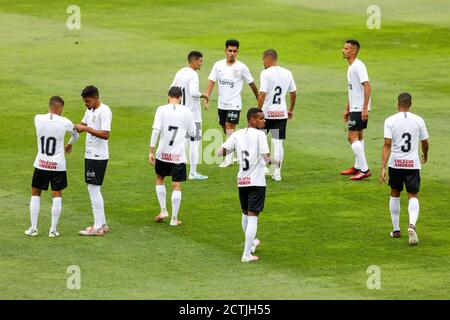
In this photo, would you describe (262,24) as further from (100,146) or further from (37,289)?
(37,289)

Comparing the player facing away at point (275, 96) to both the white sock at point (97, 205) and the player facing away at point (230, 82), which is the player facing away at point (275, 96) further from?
the white sock at point (97, 205)

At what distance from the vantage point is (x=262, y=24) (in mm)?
39688

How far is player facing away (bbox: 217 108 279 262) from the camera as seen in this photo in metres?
17.0

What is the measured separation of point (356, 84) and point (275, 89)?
163 cm

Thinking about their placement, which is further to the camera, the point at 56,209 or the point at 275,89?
the point at 275,89

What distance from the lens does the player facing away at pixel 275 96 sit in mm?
22594

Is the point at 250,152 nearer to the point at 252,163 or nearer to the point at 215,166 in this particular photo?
the point at 252,163

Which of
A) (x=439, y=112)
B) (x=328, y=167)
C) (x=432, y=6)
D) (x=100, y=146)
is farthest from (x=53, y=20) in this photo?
(x=100, y=146)

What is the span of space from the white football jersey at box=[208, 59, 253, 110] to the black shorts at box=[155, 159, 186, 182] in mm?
4453

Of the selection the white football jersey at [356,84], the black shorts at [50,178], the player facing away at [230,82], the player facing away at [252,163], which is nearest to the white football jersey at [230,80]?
the player facing away at [230,82]

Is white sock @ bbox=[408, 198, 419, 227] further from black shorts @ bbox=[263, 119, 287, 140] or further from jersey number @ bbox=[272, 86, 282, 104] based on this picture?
jersey number @ bbox=[272, 86, 282, 104]

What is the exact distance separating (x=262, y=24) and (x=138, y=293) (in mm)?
25270

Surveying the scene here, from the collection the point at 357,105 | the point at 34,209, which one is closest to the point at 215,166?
the point at 357,105

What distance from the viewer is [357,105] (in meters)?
22.7
